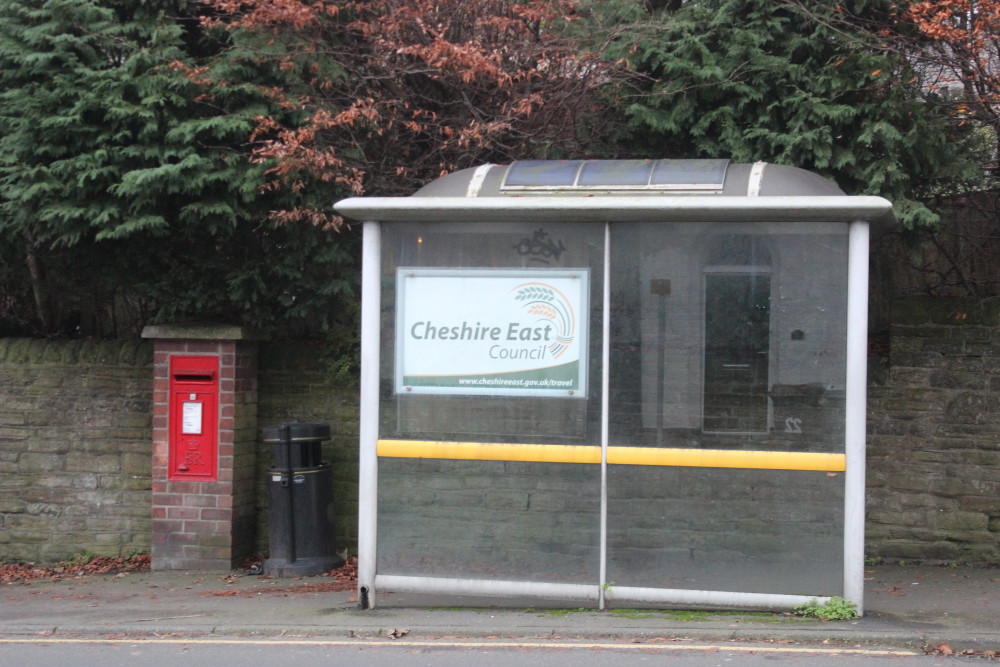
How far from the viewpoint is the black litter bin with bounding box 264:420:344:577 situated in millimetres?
8109

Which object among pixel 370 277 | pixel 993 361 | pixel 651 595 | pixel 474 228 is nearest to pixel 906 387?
pixel 993 361

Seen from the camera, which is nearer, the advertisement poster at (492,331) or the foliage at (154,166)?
the advertisement poster at (492,331)

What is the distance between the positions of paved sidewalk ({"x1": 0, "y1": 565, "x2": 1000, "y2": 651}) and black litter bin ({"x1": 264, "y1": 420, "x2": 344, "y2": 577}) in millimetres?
184

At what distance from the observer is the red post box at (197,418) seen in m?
8.49

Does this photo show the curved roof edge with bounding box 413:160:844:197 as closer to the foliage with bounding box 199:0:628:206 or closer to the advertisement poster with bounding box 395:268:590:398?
the advertisement poster with bounding box 395:268:590:398

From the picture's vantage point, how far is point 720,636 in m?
5.99

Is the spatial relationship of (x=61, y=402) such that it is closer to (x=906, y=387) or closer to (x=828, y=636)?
(x=828, y=636)

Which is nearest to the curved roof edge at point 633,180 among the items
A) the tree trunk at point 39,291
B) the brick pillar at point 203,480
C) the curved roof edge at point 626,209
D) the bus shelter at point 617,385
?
the bus shelter at point 617,385

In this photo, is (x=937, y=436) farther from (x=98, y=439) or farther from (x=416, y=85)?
(x=98, y=439)

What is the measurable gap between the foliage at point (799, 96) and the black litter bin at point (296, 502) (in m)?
4.09

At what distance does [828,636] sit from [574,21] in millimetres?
5529

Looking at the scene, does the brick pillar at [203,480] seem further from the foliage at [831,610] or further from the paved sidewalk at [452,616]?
the foliage at [831,610]

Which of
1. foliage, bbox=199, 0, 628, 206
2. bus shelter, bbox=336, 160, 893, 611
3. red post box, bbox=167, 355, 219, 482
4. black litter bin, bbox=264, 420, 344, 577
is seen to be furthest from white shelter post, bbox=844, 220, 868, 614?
red post box, bbox=167, 355, 219, 482

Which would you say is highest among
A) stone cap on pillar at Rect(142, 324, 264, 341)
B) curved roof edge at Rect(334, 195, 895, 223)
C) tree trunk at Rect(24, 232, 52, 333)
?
curved roof edge at Rect(334, 195, 895, 223)
